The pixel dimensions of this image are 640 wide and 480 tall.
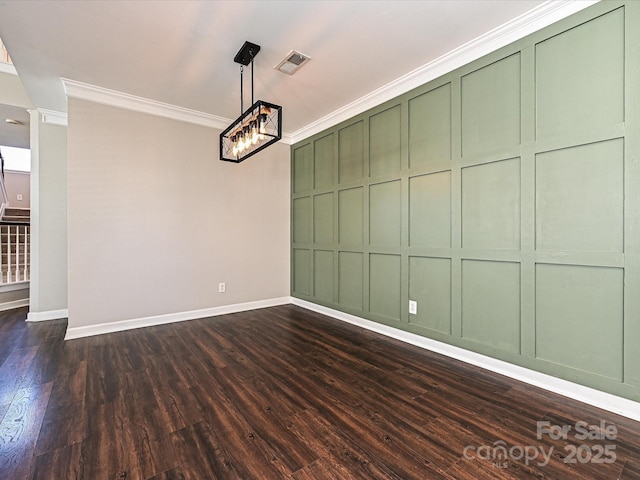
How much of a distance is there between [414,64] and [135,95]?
3222mm

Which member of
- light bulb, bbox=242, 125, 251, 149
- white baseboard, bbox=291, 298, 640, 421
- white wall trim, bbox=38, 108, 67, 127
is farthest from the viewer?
white wall trim, bbox=38, 108, 67, 127

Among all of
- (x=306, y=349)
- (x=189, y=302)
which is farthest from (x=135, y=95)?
(x=306, y=349)

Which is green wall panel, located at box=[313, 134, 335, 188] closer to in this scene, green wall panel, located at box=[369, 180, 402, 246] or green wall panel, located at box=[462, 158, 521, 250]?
green wall panel, located at box=[369, 180, 402, 246]

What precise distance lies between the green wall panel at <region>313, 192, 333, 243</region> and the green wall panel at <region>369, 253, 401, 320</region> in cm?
91

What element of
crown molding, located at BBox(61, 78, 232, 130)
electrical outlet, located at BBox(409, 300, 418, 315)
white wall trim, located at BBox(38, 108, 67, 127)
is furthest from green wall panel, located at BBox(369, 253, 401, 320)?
white wall trim, located at BBox(38, 108, 67, 127)

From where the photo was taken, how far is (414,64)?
9.90 feet

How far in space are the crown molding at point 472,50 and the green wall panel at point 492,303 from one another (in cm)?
184

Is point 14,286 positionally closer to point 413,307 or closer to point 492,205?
point 413,307

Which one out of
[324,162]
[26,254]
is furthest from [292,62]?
[26,254]

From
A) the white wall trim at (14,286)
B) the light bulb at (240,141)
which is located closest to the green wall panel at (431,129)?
the light bulb at (240,141)

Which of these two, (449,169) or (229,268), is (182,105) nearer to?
(229,268)

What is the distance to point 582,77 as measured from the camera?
214 cm

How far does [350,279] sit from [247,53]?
9.20ft

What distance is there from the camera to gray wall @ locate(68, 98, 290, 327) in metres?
3.54
